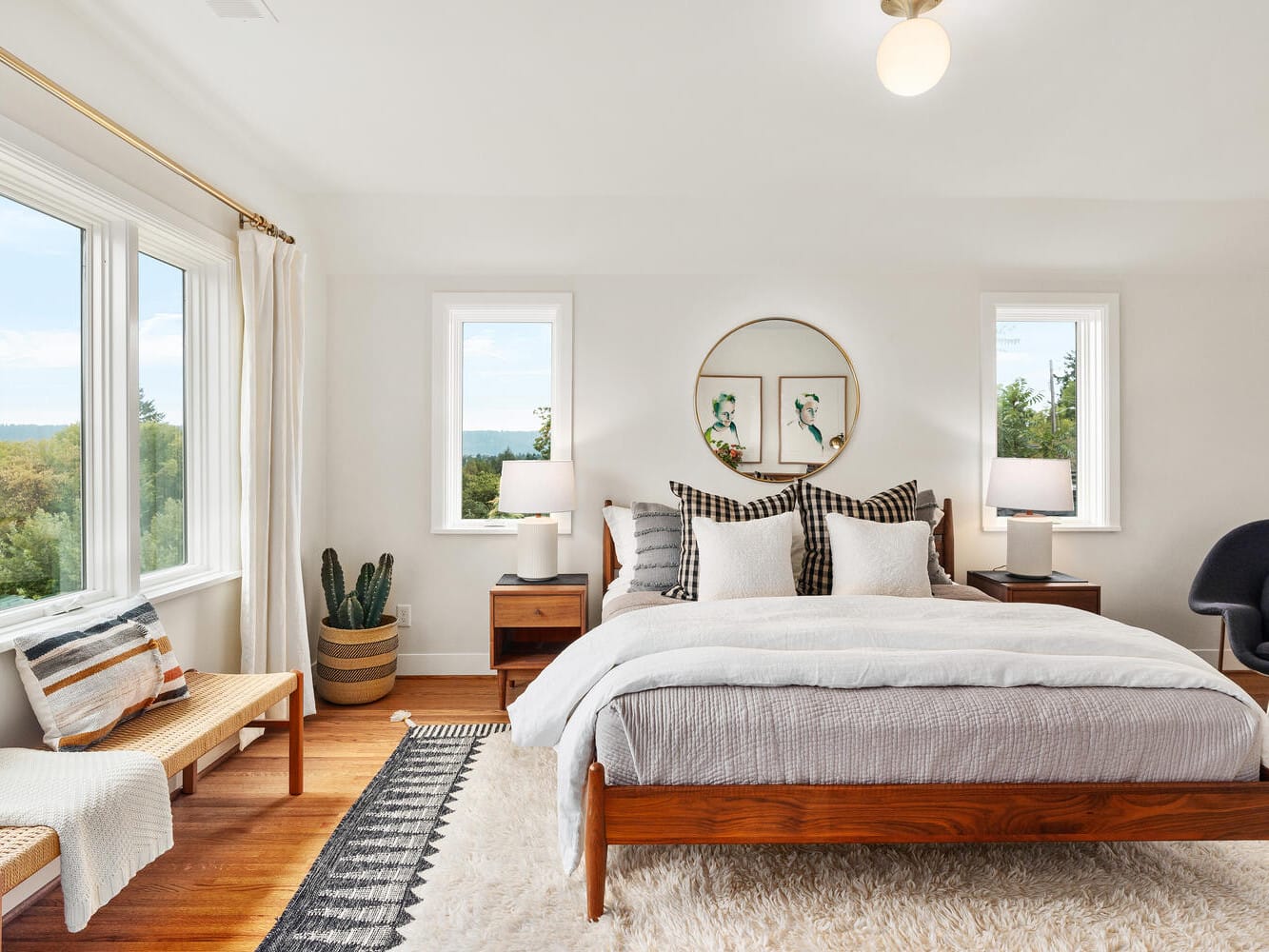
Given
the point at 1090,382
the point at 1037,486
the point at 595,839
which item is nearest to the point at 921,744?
the point at 595,839

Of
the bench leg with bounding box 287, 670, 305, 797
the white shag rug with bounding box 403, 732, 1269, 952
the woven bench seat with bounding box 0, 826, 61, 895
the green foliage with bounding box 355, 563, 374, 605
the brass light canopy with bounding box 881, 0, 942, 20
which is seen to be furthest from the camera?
the green foliage with bounding box 355, 563, 374, 605

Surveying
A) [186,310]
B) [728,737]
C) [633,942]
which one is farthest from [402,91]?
[633,942]

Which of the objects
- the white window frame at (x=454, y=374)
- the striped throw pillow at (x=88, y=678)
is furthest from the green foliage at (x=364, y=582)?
the striped throw pillow at (x=88, y=678)

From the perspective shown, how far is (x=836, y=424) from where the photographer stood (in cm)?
405

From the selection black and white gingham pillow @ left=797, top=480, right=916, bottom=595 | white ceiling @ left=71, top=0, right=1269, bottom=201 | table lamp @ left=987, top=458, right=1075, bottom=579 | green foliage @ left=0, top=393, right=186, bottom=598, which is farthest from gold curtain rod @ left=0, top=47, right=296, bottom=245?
table lamp @ left=987, top=458, right=1075, bottom=579

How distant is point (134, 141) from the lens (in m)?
2.42

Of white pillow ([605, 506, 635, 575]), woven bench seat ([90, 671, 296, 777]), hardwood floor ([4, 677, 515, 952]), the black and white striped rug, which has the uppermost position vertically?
white pillow ([605, 506, 635, 575])

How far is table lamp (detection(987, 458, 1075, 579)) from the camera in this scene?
3.63m

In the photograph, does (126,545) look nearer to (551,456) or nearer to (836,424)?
(551,456)

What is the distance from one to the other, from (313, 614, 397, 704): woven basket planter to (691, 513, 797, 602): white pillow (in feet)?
5.29

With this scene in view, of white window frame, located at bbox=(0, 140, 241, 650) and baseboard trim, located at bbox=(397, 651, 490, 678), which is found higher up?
white window frame, located at bbox=(0, 140, 241, 650)

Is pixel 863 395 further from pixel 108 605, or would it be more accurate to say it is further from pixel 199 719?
pixel 108 605

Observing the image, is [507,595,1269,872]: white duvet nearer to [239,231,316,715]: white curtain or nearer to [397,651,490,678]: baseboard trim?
[239,231,316,715]: white curtain

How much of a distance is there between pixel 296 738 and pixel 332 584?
1.22 metres
